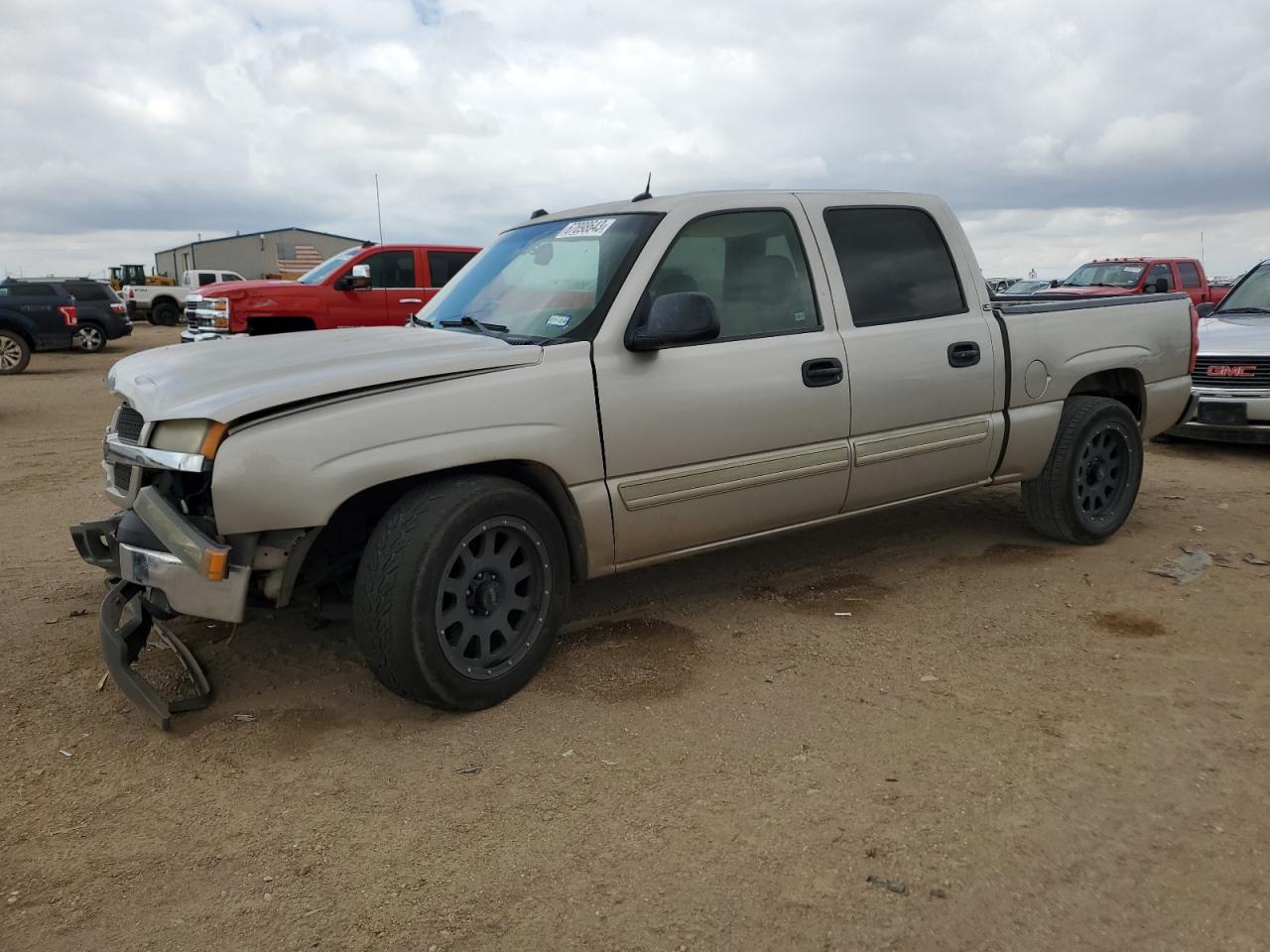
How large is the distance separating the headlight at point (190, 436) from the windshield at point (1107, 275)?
53.7 feet

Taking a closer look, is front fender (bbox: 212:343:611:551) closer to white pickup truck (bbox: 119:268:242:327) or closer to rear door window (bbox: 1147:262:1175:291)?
rear door window (bbox: 1147:262:1175:291)

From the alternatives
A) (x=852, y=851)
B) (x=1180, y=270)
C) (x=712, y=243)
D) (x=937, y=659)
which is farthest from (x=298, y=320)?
(x=1180, y=270)

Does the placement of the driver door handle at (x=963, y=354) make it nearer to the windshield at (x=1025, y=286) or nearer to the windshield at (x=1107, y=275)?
the windshield at (x=1107, y=275)

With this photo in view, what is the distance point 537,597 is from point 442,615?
40 centimetres

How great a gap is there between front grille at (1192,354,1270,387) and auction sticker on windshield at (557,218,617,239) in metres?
5.73

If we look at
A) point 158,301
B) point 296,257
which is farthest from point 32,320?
point 296,257

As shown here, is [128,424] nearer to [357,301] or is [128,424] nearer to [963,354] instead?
[963,354]

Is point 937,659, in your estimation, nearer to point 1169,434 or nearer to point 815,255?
point 815,255

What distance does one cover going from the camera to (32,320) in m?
18.0

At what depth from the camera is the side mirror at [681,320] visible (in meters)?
3.62

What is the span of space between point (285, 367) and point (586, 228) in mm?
1482

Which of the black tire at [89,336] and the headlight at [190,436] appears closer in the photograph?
the headlight at [190,436]

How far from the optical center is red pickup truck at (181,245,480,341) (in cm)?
1150

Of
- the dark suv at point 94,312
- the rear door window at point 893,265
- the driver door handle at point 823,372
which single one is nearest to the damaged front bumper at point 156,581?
the driver door handle at point 823,372
